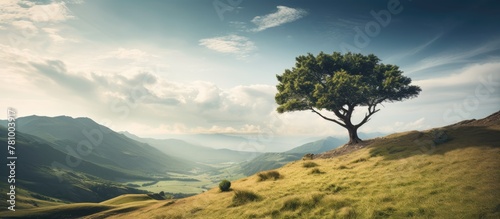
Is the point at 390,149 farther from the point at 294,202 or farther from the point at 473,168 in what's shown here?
the point at 294,202

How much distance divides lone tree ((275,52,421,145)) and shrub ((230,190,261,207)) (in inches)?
1053

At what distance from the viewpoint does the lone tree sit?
46.4 meters

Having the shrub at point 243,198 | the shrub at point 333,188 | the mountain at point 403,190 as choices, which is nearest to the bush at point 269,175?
the mountain at point 403,190

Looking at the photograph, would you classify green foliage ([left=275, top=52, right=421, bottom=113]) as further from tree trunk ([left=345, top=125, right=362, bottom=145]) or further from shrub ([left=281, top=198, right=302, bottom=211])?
shrub ([left=281, top=198, right=302, bottom=211])

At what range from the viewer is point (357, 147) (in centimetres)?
4838

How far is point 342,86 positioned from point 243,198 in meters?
29.0

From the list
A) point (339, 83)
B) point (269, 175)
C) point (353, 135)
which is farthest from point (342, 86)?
point (269, 175)

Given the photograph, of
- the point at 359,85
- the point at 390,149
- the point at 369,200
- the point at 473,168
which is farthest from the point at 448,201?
the point at 359,85

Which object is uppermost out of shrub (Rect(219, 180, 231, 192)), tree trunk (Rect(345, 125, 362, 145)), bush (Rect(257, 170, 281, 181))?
tree trunk (Rect(345, 125, 362, 145))

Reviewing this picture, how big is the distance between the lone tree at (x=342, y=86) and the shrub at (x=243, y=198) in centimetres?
2676

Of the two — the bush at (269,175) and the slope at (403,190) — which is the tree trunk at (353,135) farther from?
the bush at (269,175)

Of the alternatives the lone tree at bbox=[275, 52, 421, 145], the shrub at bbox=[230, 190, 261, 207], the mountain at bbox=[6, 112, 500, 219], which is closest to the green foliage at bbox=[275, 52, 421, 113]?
the lone tree at bbox=[275, 52, 421, 145]

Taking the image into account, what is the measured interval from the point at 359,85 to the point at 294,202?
31668 millimetres

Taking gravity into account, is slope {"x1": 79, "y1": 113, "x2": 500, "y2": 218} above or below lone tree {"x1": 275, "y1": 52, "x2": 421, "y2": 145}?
below
